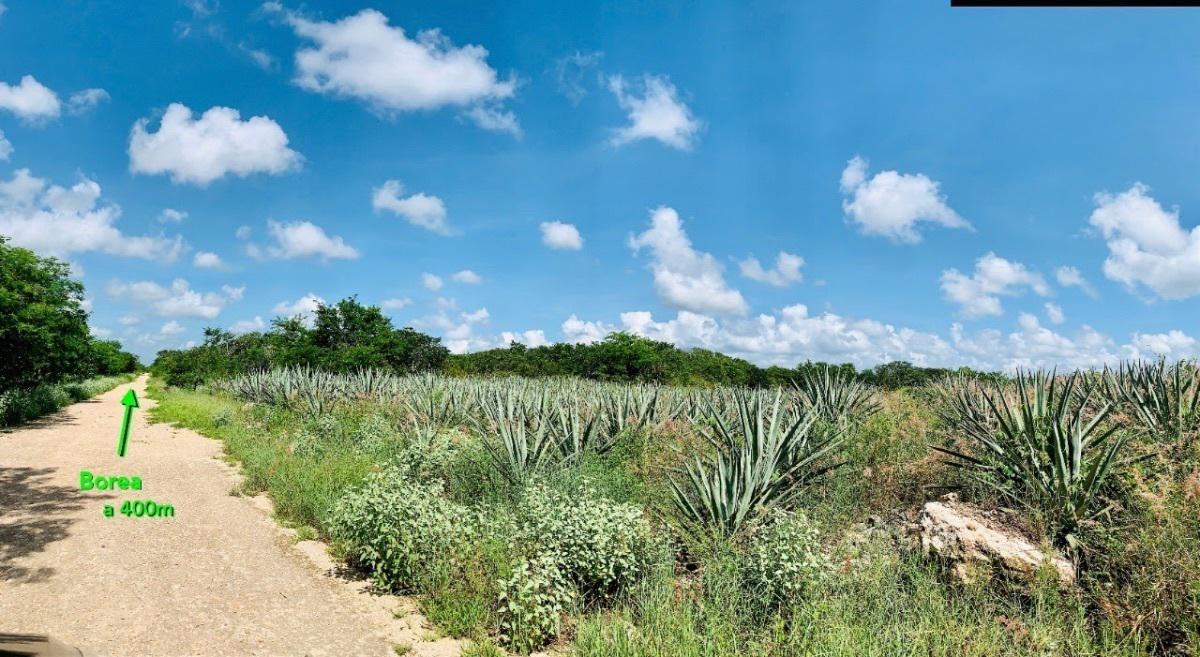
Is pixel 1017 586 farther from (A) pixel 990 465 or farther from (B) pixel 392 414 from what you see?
(B) pixel 392 414

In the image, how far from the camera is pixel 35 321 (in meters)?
17.9

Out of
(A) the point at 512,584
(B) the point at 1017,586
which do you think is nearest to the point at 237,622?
(A) the point at 512,584

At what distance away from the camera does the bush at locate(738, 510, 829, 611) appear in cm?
447

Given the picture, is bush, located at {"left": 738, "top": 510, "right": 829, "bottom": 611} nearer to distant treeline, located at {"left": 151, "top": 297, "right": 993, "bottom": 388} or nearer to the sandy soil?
the sandy soil

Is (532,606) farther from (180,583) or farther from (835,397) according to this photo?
(835,397)

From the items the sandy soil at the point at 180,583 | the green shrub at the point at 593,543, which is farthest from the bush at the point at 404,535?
the green shrub at the point at 593,543

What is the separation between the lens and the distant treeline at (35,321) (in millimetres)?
→ 16312

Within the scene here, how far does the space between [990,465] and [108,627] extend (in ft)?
25.5

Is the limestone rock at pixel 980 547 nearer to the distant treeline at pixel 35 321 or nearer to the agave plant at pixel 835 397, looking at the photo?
the agave plant at pixel 835 397

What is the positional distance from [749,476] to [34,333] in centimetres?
1973

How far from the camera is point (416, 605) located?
5.27 meters

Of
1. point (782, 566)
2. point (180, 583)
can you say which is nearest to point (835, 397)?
point (782, 566)

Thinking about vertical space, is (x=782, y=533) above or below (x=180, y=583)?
above

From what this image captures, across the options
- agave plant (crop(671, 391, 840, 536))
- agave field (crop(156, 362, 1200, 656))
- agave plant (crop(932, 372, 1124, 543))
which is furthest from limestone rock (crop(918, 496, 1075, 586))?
agave plant (crop(671, 391, 840, 536))
